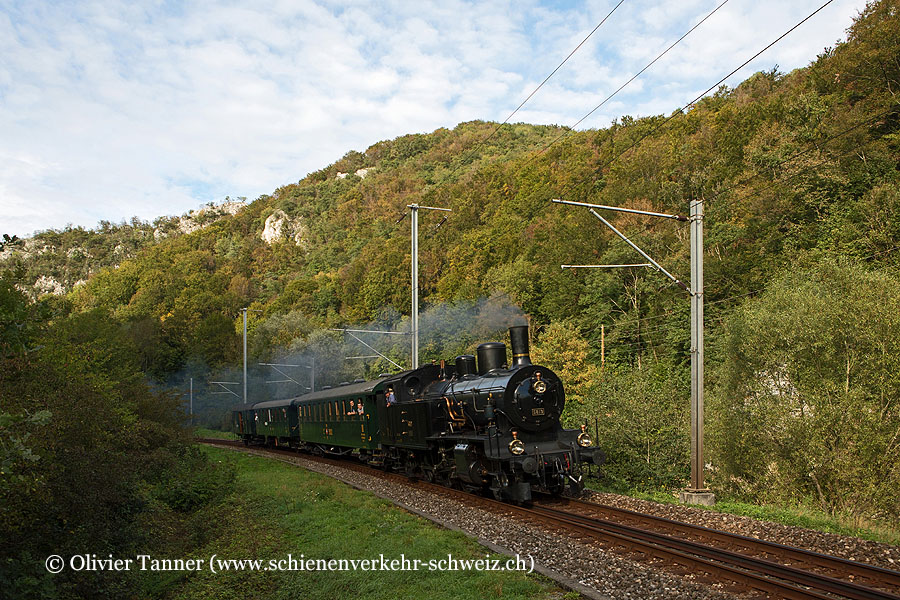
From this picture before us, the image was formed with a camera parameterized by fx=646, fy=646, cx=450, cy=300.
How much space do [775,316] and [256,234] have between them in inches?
5826

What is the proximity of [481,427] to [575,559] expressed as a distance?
20.0 ft

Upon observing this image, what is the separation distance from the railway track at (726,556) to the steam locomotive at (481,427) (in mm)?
1237

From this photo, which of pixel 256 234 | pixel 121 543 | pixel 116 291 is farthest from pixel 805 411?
pixel 256 234

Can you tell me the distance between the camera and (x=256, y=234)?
155m

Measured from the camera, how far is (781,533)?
10.5m

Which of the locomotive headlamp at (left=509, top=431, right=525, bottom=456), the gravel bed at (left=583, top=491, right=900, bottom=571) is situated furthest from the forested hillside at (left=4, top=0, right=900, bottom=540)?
the locomotive headlamp at (left=509, top=431, right=525, bottom=456)

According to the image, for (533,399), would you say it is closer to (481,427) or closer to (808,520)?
(481,427)

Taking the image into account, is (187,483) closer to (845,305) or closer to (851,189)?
(845,305)

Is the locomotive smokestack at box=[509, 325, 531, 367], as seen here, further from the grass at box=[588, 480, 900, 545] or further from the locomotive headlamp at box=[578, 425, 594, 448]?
the grass at box=[588, 480, 900, 545]

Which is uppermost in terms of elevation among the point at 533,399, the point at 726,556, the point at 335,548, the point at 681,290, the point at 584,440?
the point at 681,290

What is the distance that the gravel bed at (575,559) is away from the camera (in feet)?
25.4

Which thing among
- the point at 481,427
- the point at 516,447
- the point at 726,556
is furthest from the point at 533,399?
the point at 726,556

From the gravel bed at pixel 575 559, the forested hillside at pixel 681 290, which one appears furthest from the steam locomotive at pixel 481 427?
the forested hillside at pixel 681 290

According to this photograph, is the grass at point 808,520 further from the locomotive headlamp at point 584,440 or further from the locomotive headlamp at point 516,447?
the locomotive headlamp at point 516,447
